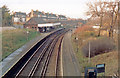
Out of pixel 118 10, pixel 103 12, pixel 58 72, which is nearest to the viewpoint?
pixel 58 72

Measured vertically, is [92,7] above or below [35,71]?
above

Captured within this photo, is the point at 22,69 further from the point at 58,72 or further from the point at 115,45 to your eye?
the point at 115,45

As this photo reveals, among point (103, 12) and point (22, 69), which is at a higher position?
point (103, 12)

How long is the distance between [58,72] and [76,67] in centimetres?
228

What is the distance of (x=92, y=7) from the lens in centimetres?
2966

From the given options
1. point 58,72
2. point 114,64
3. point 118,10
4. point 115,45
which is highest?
point 118,10

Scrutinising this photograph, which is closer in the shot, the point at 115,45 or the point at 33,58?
the point at 115,45

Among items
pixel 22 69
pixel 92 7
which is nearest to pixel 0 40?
pixel 22 69

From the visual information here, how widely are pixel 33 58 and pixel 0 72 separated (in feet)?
21.2

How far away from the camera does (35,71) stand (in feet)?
52.2

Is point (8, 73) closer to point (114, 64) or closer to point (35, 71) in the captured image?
point (35, 71)

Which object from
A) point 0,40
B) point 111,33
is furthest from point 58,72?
point 0,40

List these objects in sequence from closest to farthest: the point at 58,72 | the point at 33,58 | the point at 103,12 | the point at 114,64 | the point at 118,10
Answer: the point at 114,64
the point at 58,72
the point at 33,58
the point at 118,10
the point at 103,12

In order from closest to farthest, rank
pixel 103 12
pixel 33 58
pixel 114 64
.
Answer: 1. pixel 114 64
2. pixel 33 58
3. pixel 103 12
